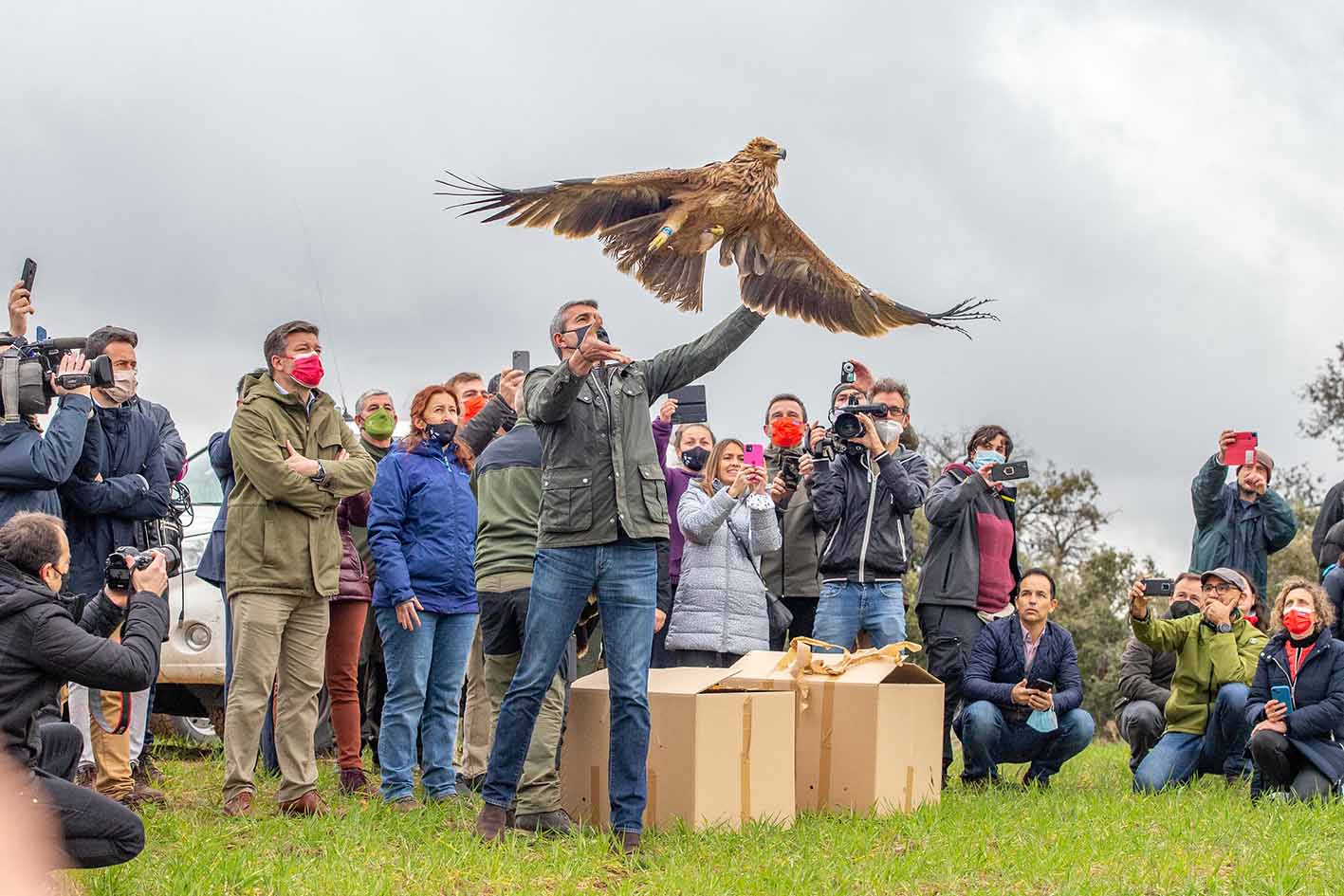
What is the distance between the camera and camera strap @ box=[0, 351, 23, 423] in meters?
5.71

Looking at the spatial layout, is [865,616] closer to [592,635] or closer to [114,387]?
[592,635]

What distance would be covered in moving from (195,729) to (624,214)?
5.12 metres

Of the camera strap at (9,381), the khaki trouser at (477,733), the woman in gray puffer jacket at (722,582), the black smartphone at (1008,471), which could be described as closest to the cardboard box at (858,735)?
the woman in gray puffer jacket at (722,582)

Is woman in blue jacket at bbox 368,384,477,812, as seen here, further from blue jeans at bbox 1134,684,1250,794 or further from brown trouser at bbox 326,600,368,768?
blue jeans at bbox 1134,684,1250,794

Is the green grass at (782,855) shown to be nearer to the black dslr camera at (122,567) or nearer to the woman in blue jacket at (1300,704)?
the woman in blue jacket at (1300,704)

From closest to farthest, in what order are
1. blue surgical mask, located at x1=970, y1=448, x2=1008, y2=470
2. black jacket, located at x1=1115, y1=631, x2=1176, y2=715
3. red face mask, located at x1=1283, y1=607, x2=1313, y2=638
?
red face mask, located at x1=1283, y1=607, x2=1313, y2=638, blue surgical mask, located at x1=970, y1=448, x2=1008, y2=470, black jacket, located at x1=1115, y1=631, x2=1176, y2=715

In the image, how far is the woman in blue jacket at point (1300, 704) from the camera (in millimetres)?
6906

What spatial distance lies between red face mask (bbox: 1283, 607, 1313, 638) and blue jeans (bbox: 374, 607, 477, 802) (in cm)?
401

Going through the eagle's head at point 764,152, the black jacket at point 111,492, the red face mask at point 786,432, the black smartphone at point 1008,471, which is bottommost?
the black jacket at point 111,492

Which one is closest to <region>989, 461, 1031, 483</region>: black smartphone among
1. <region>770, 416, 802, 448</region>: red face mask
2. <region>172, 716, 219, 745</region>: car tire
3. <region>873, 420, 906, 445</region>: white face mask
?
<region>873, 420, 906, 445</region>: white face mask

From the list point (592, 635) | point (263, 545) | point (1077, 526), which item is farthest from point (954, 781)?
point (1077, 526)

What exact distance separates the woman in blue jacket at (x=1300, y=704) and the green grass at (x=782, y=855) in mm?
480

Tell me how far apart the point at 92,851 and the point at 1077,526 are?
966 inches

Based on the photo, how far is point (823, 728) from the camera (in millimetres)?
6434
